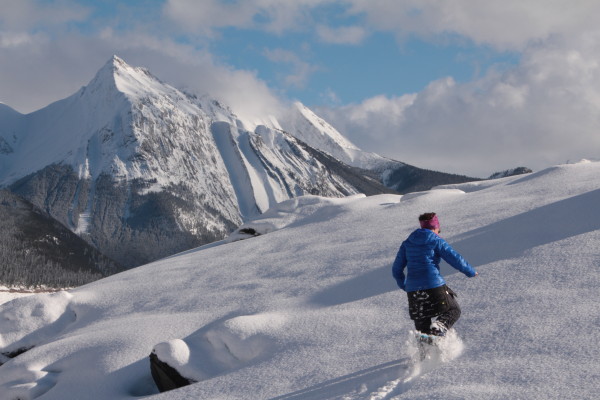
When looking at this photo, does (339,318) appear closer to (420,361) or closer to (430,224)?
(420,361)

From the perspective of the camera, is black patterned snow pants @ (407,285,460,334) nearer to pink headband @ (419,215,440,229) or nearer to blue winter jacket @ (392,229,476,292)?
blue winter jacket @ (392,229,476,292)

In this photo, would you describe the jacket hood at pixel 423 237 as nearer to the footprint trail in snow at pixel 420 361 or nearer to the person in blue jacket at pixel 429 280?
the person in blue jacket at pixel 429 280

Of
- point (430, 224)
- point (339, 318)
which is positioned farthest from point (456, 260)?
point (339, 318)

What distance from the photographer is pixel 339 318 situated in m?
13.2

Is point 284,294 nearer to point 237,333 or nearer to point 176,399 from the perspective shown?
point 237,333

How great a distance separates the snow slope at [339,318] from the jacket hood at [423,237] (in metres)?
2.04

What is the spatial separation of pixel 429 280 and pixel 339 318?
3512 mm

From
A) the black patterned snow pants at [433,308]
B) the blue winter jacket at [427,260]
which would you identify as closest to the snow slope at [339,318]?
the black patterned snow pants at [433,308]

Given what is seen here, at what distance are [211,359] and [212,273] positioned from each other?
8390 mm

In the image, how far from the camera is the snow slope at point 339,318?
30.7 ft

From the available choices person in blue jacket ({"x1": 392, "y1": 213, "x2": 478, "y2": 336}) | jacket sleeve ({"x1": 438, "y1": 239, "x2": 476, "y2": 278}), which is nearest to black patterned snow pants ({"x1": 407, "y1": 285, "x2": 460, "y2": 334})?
person in blue jacket ({"x1": 392, "y1": 213, "x2": 478, "y2": 336})

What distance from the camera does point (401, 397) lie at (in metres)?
8.20

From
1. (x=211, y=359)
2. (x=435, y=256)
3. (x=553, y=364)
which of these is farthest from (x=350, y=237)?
(x=553, y=364)

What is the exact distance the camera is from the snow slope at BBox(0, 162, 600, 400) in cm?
935
